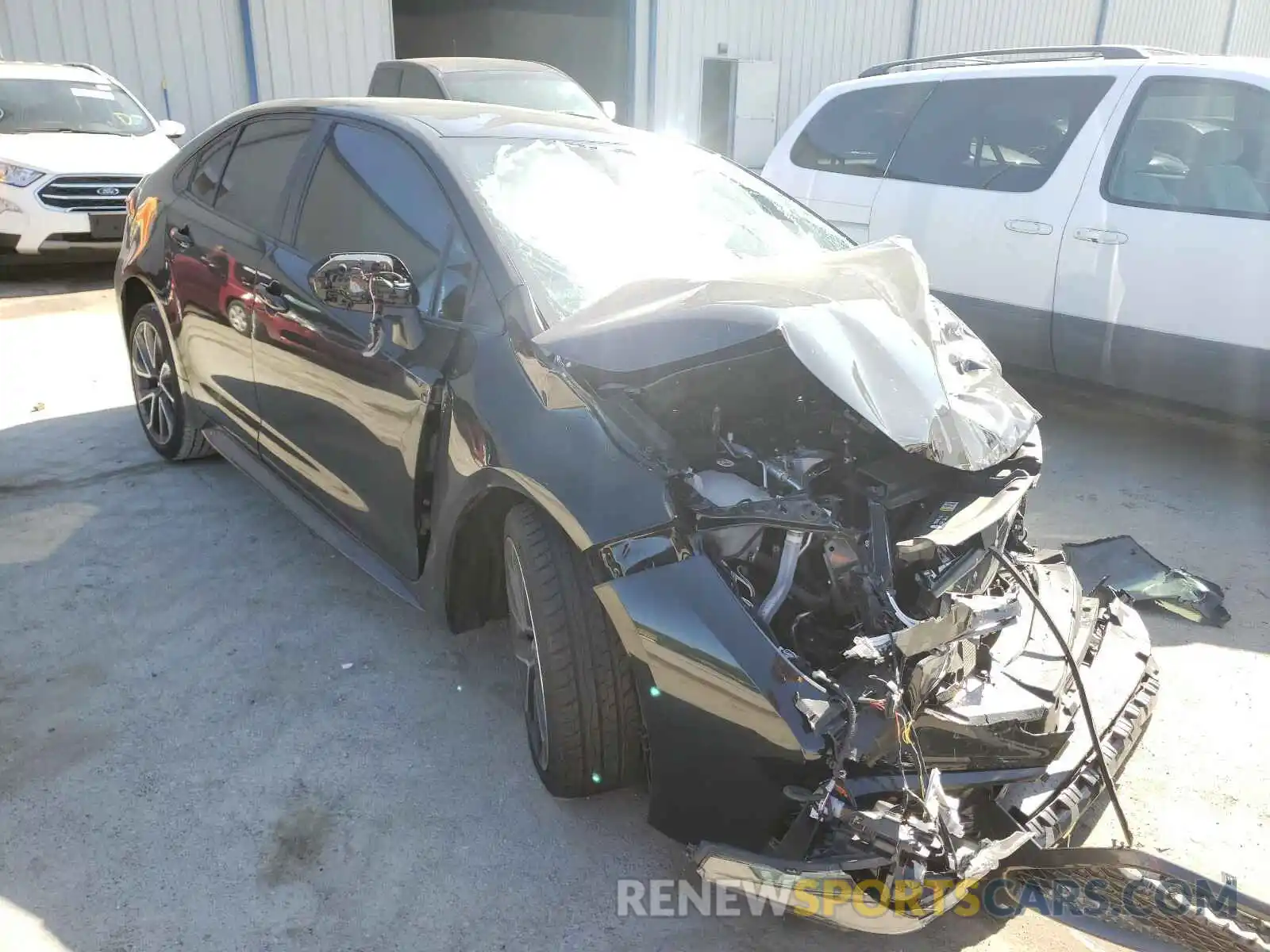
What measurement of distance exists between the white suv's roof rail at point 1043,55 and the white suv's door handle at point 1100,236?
0.98 m

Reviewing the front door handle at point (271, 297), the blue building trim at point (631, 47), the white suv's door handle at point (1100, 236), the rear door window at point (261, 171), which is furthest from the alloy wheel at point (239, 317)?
the blue building trim at point (631, 47)

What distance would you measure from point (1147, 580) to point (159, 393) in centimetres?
432

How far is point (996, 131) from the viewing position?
5.26 m

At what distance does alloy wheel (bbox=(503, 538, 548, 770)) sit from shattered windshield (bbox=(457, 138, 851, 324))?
656mm

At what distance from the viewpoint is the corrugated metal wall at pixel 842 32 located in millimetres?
15281

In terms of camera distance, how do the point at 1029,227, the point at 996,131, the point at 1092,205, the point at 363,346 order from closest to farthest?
the point at 363,346
the point at 1092,205
the point at 1029,227
the point at 996,131

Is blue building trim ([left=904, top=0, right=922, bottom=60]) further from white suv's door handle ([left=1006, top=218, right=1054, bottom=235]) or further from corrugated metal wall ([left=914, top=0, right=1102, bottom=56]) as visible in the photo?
white suv's door handle ([left=1006, top=218, right=1054, bottom=235])

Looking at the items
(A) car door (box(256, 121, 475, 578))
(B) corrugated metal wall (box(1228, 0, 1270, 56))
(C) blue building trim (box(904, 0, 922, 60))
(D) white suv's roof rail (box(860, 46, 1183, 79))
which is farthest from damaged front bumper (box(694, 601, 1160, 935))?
(B) corrugated metal wall (box(1228, 0, 1270, 56))

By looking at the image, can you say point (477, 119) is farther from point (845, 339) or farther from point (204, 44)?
point (204, 44)

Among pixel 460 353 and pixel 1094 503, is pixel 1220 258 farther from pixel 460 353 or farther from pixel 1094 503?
pixel 460 353

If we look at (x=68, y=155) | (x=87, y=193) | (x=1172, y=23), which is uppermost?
(x=1172, y=23)

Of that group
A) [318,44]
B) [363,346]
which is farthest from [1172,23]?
[363,346]

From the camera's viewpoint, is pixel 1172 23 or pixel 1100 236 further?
pixel 1172 23

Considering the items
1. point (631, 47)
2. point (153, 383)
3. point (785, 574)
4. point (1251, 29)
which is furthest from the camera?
point (1251, 29)
